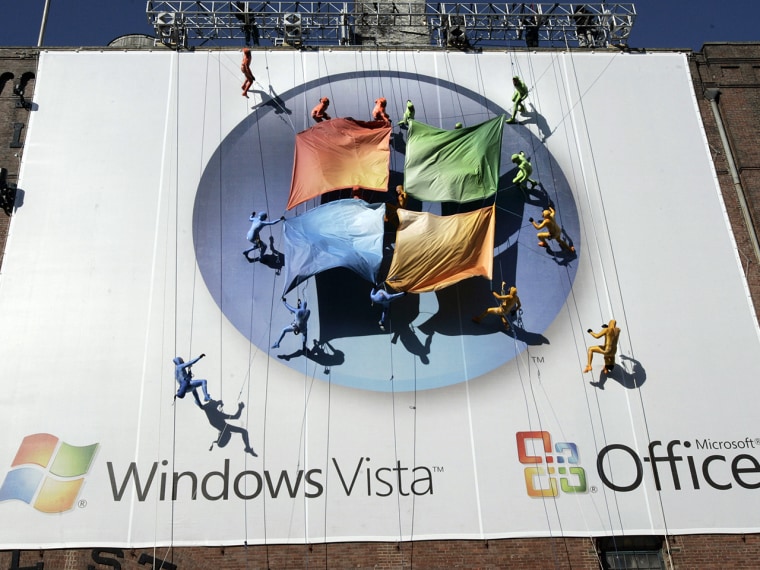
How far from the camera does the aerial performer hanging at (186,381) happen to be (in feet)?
61.5

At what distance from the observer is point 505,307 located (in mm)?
20172

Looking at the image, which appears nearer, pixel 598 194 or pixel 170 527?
pixel 170 527

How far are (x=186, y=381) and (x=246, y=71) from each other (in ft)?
31.5

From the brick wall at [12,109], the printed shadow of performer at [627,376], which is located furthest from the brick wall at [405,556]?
the brick wall at [12,109]

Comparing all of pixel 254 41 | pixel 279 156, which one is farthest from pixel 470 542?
pixel 254 41

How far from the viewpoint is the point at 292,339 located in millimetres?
20172

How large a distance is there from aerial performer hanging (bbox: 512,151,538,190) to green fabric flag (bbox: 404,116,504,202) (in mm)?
840

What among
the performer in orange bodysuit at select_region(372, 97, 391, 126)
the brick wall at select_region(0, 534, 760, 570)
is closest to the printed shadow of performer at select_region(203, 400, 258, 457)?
the brick wall at select_region(0, 534, 760, 570)

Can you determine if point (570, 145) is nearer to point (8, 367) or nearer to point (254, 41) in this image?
point (254, 41)

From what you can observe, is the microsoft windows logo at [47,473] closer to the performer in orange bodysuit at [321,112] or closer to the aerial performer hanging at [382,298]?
the aerial performer hanging at [382,298]

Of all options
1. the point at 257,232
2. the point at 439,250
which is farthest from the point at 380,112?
the point at 439,250

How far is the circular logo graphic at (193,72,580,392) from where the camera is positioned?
65.7 feet

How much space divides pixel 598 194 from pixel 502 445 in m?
8.06

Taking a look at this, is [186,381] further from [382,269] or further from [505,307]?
[505,307]
